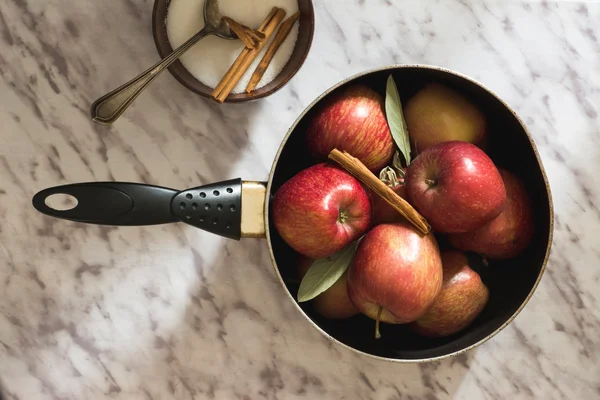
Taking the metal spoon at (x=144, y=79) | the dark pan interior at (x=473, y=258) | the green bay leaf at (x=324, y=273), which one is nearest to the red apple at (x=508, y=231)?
the dark pan interior at (x=473, y=258)

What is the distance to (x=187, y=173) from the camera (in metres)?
0.74

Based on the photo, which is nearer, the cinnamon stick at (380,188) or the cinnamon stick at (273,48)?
the cinnamon stick at (380,188)

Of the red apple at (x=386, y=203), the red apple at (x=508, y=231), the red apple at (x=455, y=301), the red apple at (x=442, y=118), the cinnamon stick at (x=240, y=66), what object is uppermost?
the cinnamon stick at (x=240, y=66)

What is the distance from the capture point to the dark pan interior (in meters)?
0.62

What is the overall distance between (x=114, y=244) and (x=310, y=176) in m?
0.28

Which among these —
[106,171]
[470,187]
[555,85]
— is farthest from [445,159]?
[106,171]

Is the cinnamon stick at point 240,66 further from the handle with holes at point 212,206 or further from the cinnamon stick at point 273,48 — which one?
the handle with holes at point 212,206

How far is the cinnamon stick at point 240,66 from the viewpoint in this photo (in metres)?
0.68

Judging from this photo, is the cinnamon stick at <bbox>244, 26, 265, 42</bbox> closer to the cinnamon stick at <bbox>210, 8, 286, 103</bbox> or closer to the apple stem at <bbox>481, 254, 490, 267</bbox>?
the cinnamon stick at <bbox>210, 8, 286, 103</bbox>

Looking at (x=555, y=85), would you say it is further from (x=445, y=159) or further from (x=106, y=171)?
(x=106, y=171)

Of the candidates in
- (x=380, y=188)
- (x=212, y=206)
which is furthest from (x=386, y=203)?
(x=212, y=206)

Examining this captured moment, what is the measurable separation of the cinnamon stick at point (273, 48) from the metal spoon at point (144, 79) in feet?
0.15

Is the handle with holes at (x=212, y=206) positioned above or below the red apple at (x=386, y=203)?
above

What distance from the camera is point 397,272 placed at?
0.57m
